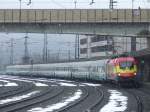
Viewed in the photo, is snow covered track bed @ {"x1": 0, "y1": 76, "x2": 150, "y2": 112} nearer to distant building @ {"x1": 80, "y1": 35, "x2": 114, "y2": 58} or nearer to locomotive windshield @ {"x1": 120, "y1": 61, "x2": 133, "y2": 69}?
locomotive windshield @ {"x1": 120, "y1": 61, "x2": 133, "y2": 69}

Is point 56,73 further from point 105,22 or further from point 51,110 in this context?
point 51,110

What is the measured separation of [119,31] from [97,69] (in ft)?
14.7

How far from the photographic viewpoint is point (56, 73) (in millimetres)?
76500

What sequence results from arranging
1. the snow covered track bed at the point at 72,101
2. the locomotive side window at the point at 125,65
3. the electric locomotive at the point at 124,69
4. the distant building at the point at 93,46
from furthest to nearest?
the distant building at the point at 93,46, the locomotive side window at the point at 125,65, the electric locomotive at the point at 124,69, the snow covered track bed at the point at 72,101

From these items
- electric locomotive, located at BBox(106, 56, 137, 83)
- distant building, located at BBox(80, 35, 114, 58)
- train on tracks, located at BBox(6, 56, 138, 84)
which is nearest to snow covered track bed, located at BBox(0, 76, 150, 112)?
electric locomotive, located at BBox(106, 56, 137, 83)

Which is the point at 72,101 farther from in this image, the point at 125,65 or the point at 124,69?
the point at 125,65

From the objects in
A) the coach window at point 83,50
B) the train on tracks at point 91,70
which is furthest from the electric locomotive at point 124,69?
the coach window at point 83,50

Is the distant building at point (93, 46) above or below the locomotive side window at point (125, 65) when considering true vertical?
above

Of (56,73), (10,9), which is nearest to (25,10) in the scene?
(10,9)

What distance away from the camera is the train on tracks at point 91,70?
42.2 metres

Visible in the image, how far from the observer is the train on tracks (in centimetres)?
4222

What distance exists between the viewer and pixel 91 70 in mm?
55844

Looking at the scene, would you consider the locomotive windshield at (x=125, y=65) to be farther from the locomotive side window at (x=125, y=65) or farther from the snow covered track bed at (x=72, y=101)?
the snow covered track bed at (x=72, y=101)

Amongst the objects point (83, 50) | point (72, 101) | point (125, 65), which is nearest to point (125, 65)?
point (125, 65)
